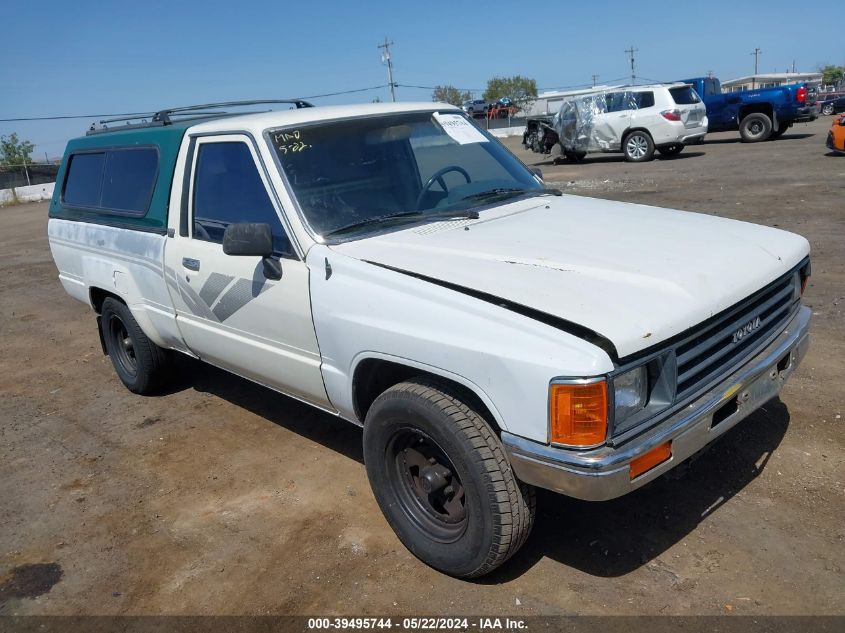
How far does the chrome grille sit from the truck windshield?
1422 millimetres

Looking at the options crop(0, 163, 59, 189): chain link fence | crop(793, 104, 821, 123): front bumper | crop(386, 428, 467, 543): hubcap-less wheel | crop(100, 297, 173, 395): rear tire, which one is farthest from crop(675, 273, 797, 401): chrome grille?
crop(0, 163, 59, 189): chain link fence

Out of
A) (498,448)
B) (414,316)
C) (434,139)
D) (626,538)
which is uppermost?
(434,139)

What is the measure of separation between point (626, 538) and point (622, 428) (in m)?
0.93

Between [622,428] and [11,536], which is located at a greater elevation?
[622,428]

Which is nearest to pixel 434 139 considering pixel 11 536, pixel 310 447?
pixel 310 447

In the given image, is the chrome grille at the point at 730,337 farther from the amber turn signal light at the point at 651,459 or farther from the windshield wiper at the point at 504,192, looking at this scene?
the windshield wiper at the point at 504,192

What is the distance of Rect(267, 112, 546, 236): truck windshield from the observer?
360 centimetres

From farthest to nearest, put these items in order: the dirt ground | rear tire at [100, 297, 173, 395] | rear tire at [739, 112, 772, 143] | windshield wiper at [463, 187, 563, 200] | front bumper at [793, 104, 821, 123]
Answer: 1. rear tire at [739, 112, 772, 143]
2. front bumper at [793, 104, 821, 123]
3. rear tire at [100, 297, 173, 395]
4. windshield wiper at [463, 187, 563, 200]
5. the dirt ground

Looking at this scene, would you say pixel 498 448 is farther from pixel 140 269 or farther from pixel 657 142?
pixel 657 142

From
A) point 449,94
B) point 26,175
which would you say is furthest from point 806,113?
point 449,94

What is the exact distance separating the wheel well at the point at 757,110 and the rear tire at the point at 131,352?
65.2 feet

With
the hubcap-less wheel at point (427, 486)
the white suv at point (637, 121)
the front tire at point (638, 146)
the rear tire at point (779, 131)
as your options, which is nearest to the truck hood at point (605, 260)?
the hubcap-less wheel at point (427, 486)

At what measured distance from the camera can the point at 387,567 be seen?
3160mm

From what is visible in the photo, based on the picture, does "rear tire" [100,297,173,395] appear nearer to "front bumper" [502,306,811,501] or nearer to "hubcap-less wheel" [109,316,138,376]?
"hubcap-less wheel" [109,316,138,376]
